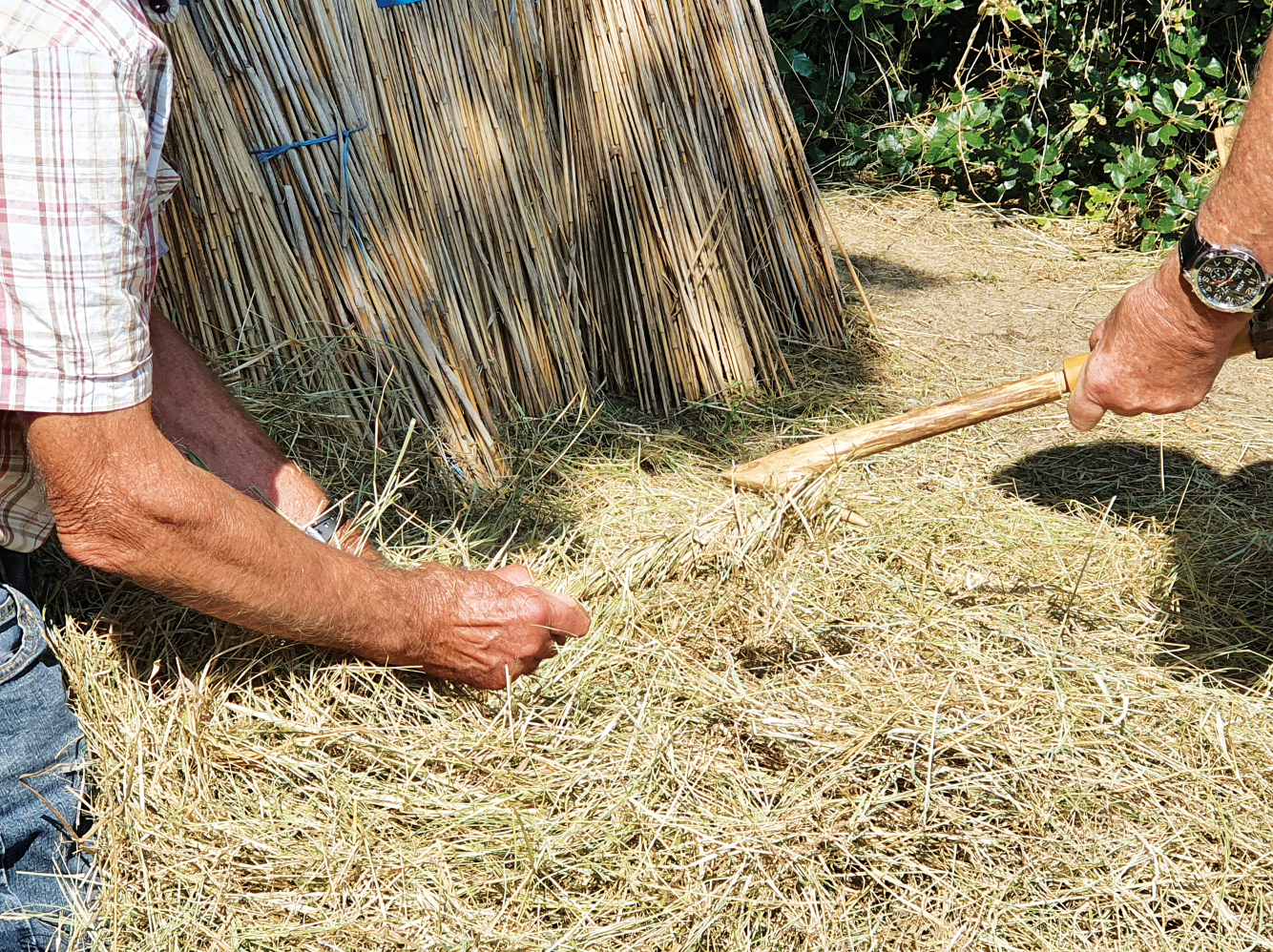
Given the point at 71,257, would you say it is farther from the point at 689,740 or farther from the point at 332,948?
the point at 689,740

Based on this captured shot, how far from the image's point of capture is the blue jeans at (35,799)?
57.7 inches

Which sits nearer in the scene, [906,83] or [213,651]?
[213,651]

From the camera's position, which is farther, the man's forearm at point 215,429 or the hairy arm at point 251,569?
the man's forearm at point 215,429

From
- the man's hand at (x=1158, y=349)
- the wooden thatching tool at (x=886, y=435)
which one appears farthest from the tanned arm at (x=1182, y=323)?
the wooden thatching tool at (x=886, y=435)

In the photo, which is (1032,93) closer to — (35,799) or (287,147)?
(287,147)

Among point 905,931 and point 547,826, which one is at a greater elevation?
point 547,826

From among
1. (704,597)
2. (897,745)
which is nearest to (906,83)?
(704,597)

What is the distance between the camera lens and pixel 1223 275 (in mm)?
1634

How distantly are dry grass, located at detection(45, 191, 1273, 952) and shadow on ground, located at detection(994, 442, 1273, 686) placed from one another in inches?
0.5

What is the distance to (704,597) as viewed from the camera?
2076mm

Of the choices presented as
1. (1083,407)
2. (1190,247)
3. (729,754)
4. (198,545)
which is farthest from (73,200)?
(1083,407)

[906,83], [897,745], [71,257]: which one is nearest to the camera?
[71,257]

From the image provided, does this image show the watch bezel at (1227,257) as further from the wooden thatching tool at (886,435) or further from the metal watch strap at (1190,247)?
the wooden thatching tool at (886,435)

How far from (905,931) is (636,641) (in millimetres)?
676
